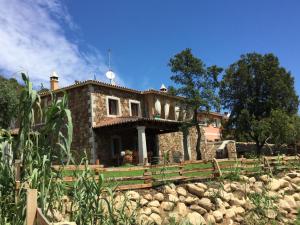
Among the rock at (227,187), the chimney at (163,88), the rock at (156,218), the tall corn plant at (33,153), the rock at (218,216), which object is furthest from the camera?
the chimney at (163,88)

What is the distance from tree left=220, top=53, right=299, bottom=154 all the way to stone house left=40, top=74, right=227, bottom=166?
806cm

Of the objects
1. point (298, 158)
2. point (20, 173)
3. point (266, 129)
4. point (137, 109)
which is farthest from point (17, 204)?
point (266, 129)

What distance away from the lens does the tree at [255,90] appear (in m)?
31.7

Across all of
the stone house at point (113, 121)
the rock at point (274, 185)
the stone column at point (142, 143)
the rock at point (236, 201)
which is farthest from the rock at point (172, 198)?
the stone column at point (142, 143)

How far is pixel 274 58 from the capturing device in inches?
1277

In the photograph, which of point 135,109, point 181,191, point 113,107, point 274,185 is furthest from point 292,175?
point 135,109

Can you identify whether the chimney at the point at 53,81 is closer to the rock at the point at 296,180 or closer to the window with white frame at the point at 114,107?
the window with white frame at the point at 114,107

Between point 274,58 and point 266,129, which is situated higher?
point 274,58

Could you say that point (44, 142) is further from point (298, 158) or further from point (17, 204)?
point (298, 158)

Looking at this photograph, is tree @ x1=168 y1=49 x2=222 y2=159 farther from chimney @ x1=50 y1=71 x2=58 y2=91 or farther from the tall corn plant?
the tall corn plant

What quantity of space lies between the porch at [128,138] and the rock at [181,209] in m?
10.3

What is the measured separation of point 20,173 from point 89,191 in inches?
31.3

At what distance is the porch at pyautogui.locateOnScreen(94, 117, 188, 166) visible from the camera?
20.4 m

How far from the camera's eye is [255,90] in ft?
106
